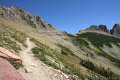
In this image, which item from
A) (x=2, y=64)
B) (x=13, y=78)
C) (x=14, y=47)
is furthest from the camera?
(x=14, y=47)

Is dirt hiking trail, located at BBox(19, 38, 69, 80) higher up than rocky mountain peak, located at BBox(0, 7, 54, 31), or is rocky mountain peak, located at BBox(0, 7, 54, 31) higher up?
rocky mountain peak, located at BBox(0, 7, 54, 31)

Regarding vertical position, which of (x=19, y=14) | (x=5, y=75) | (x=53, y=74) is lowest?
(x=53, y=74)

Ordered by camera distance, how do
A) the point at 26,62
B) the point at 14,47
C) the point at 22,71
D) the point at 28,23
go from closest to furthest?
the point at 22,71 < the point at 26,62 < the point at 14,47 < the point at 28,23

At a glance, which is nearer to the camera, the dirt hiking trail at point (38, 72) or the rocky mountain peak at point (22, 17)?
the dirt hiking trail at point (38, 72)

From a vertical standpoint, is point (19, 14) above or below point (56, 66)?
above

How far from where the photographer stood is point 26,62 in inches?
998

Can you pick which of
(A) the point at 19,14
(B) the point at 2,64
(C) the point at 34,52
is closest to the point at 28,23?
(A) the point at 19,14

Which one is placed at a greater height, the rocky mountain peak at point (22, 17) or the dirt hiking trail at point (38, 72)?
the rocky mountain peak at point (22, 17)

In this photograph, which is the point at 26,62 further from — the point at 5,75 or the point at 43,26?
the point at 43,26

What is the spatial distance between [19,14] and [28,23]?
662 inches

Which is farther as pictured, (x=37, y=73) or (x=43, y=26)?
(x=43, y=26)

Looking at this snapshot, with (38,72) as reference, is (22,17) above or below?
above

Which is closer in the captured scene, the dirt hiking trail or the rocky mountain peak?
the dirt hiking trail

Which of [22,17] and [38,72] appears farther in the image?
[22,17]
